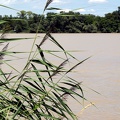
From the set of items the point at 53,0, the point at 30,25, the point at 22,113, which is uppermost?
the point at 53,0

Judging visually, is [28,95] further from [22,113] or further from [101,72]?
[101,72]

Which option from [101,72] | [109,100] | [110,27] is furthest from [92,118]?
[110,27]

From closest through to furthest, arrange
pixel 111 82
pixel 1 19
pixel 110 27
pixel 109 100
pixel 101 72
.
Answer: pixel 1 19, pixel 109 100, pixel 111 82, pixel 101 72, pixel 110 27

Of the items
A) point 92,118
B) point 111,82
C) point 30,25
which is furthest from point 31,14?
point 111,82

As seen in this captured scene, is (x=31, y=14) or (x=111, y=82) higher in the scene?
(x=31, y=14)

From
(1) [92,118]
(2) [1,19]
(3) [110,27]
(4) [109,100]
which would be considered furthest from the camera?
(3) [110,27]

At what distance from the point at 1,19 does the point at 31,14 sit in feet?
0.47

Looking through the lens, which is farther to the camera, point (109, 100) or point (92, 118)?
point (109, 100)

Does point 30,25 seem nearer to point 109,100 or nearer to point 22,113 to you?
point 22,113

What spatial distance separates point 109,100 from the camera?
4.61m

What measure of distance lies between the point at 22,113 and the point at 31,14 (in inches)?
14.3

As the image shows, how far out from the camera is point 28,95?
164 cm

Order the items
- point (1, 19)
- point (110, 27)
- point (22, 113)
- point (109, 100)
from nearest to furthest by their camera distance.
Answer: point (22, 113) → point (1, 19) → point (109, 100) → point (110, 27)

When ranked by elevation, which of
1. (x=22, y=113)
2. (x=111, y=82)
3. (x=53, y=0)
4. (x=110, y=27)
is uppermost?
(x=53, y=0)
